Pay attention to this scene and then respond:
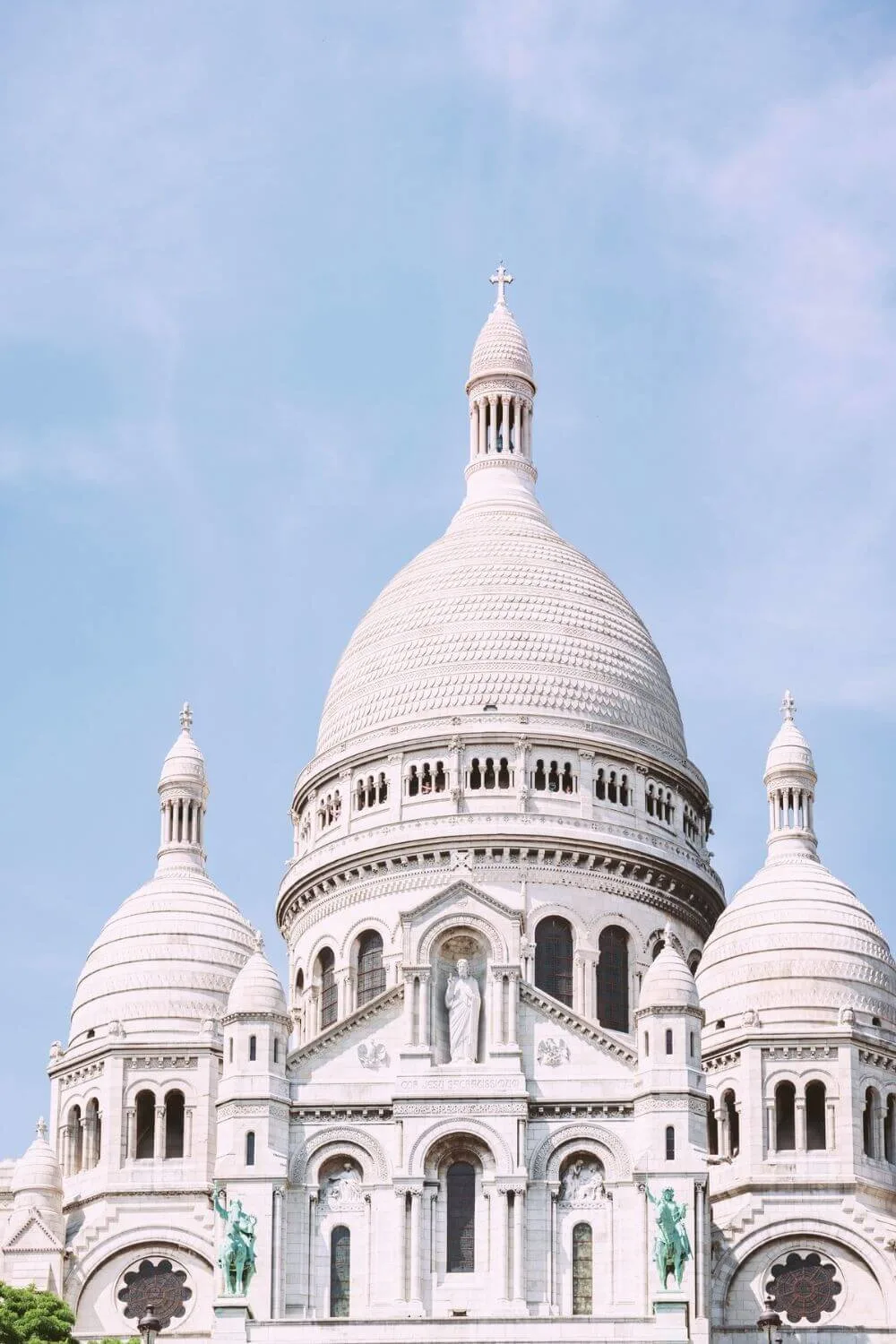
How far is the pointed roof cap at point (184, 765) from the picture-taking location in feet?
384

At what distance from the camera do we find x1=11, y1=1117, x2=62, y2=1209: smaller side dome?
4072 inches

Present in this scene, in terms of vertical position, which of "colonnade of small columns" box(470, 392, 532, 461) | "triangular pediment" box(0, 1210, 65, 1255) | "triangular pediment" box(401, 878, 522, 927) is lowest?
"triangular pediment" box(0, 1210, 65, 1255)

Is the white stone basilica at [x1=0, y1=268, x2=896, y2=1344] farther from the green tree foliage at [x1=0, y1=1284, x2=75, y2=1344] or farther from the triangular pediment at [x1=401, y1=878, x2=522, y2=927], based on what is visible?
the green tree foliage at [x1=0, y1=1284, x2=75, y2=1344]

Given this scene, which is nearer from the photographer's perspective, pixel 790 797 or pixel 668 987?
pixel 668 987

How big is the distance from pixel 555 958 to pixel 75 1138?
14.4 meters

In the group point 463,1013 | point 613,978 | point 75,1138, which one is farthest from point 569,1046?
point 75,1138

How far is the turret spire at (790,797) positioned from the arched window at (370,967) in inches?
461

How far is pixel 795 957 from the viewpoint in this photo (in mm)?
105938

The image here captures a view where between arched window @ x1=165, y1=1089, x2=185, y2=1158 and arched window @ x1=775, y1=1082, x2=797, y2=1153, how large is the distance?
16.3 metres

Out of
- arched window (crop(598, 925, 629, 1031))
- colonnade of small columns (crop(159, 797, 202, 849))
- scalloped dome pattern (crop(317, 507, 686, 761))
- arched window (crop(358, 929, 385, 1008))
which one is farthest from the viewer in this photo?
colonnade of small columns (crop(159, 797, 202, 849))

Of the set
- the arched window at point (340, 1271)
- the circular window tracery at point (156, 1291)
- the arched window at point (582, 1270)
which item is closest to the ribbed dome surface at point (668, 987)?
the arched window at point (582, 1270)

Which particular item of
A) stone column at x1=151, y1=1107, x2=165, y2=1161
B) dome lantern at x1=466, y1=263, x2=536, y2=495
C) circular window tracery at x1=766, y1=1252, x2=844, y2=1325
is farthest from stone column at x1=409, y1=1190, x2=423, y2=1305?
dome lantern at x1=466, y1=263, x2=536, y2=495

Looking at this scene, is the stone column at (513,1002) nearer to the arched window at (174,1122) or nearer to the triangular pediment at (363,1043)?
the triangular pediment at (363,1043)

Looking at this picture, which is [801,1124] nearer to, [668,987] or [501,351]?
[668,987]
